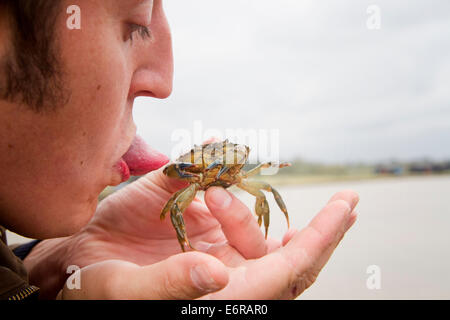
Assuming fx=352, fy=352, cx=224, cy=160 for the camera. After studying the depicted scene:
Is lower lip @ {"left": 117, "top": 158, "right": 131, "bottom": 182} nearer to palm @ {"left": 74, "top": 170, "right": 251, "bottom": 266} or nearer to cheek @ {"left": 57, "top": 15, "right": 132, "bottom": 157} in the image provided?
cheek @ {"left": 57, "top": 15, "right": 132, "bottom": 157}

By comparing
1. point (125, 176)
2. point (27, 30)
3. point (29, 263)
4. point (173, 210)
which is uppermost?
point (27, 30)

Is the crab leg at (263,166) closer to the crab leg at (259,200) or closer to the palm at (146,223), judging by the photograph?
the crab leg at (259,200)

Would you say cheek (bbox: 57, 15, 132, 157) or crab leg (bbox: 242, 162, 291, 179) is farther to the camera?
crab leg (bbox: 242, 162, 291, 179)

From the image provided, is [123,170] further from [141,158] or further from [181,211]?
[181,211]

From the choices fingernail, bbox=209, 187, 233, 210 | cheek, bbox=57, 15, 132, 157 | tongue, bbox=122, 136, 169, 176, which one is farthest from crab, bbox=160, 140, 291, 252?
cheek, bbox=57, 15, 132, 157
